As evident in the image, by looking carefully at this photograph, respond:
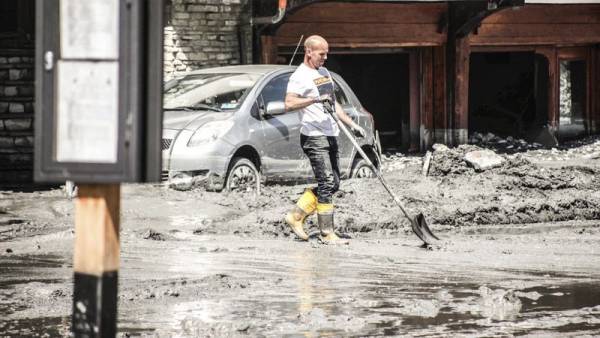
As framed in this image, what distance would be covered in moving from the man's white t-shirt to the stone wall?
807 cm

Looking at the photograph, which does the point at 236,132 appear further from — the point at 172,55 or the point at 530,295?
the point at 530,295

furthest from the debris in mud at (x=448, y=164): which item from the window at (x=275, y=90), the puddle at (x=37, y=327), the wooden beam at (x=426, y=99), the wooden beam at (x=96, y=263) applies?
the wooden beam at (x=96, y=263)

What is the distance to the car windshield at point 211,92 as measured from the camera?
15.3 m

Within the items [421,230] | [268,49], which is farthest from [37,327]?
[268,49]

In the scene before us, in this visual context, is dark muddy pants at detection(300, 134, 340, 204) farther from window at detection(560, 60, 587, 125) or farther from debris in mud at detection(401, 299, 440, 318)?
window at detection(560, 60, 587, 125)

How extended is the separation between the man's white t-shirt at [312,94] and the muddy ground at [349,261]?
1007mm

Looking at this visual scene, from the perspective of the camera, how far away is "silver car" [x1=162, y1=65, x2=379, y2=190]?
14.5 metres

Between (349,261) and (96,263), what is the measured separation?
6.85m

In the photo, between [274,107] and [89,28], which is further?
[274,107]

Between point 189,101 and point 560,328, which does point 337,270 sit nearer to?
point 560,328

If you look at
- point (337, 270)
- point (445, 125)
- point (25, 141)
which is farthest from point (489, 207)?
point (445, 125)

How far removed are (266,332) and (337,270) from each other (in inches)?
107

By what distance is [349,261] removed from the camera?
1055 cm

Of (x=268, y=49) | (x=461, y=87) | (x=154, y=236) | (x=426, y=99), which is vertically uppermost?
(x=268, y=49)
